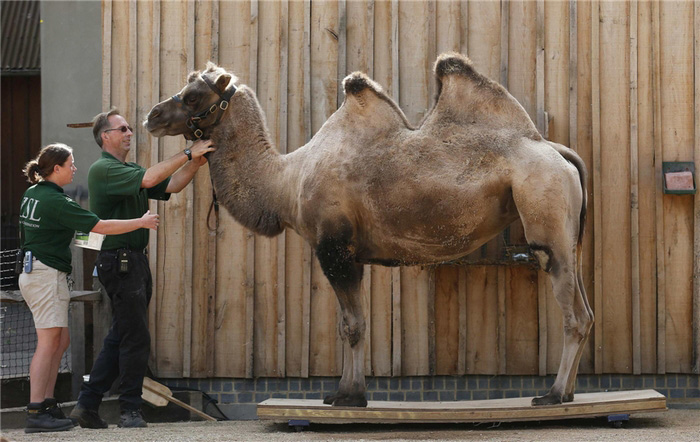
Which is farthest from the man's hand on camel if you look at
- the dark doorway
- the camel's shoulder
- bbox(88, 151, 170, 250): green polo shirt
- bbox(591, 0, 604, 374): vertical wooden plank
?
the dark doorway

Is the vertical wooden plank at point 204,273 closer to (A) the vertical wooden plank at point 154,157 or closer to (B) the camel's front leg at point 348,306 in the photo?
(A) the vertical wooden plank at point 154,157

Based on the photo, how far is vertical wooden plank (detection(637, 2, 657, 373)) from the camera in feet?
26.5

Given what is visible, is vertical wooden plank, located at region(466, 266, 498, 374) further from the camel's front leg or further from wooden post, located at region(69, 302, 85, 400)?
wooden post, located at region(69, 302, 85, 400)

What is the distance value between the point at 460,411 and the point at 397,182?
173 centimetres

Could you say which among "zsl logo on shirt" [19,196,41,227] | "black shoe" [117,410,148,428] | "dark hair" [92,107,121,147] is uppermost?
"dark hair" [92,107,121,147]

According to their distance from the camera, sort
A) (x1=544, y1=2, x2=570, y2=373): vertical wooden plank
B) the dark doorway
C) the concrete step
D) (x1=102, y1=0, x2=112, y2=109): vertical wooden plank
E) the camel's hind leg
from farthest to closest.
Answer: the dark doorway, (x1=102, y1=0, x2=112, y2=109): vertical wooden plank, (x1=544, y1=2, x2=570, y2=373): vertical wooden plank, the concrete step, the camel's hind leg

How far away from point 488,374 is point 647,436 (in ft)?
7.92

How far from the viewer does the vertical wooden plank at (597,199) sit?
8.05 m

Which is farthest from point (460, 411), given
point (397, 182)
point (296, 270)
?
point (296, 270)

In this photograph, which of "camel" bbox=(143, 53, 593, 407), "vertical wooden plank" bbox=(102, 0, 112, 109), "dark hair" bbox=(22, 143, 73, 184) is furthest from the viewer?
"vertical wooden plank" bbox=(102, 0, 112, 109)

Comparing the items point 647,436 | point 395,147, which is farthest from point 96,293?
point 647,436

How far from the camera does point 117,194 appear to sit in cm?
663

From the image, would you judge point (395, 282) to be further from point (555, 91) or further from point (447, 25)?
point (447, 25)

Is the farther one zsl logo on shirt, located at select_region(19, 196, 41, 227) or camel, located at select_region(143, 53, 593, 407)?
zsl logo on shirt, located at select_region(19, 196, 41, 227)
